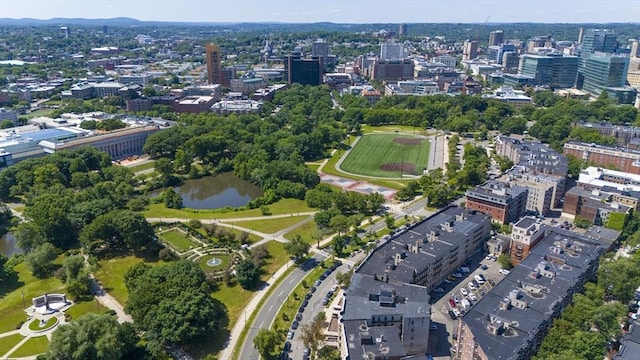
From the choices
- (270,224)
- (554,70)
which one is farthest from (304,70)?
(270,224)

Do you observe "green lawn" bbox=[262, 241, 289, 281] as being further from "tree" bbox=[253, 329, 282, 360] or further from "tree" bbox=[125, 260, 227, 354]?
"tree" bbox=[253, 329, 282, 360]

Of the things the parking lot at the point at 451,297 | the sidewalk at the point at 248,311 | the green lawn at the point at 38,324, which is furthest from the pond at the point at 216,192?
the parking lot at the point at 451,297

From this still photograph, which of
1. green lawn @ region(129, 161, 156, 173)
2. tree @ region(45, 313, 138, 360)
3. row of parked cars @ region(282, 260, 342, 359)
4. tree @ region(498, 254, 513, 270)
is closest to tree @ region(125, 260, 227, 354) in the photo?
tree @ region(45, 313, 138, 360)

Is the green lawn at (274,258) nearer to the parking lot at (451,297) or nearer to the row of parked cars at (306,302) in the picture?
the row of parked cars at (306,302)

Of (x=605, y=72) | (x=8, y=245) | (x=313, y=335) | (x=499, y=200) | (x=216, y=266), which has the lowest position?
(x=8, y=245)

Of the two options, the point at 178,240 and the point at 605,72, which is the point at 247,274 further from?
the point at 605,72
